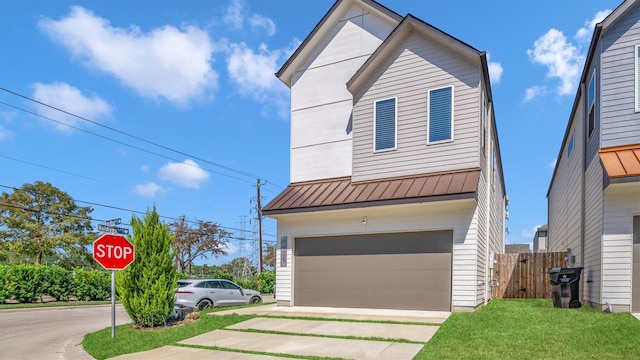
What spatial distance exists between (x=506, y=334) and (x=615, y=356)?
5.89 ft

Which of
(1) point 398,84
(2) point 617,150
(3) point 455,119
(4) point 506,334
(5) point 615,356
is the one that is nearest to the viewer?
(5) point 615,356

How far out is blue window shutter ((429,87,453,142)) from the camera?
11539 millimetres

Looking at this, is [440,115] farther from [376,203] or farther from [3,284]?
[3,284]

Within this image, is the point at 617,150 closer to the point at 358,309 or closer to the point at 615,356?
the point at 615,356

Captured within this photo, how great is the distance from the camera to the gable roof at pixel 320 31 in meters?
13.9

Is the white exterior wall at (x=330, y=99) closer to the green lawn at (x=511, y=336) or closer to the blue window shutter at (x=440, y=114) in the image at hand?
the blue window shutter at (x=440, y=114)

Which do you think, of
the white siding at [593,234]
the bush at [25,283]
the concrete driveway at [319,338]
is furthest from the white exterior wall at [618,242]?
the bush at [25,283]

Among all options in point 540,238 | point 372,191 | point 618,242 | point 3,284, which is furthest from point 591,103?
point 540,238

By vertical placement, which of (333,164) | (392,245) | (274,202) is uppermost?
(333,164)

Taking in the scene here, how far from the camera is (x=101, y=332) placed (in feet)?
34.7

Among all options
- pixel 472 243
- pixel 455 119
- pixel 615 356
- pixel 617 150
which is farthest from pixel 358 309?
pixel 617 150

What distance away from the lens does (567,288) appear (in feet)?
35.7

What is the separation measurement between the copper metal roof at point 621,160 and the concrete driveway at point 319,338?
500 cm

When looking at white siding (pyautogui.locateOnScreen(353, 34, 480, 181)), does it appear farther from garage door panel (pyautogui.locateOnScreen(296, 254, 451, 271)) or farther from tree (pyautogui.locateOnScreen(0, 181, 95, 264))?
tree (pyautogui.locateOnScreen(0, 181, 95, 264))
